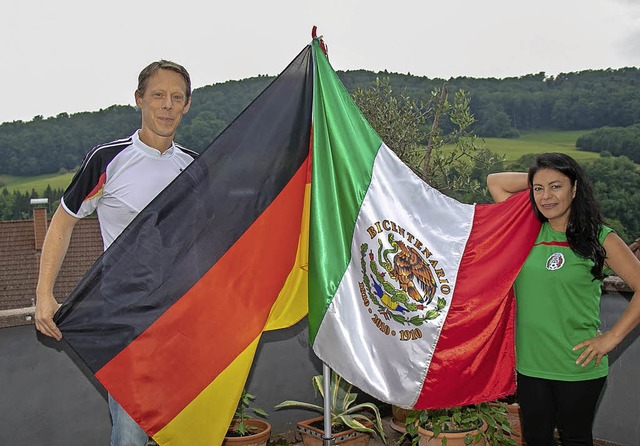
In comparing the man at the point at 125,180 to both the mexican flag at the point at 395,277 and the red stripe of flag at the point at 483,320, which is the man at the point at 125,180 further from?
the red stripe of flag at the point at 483,320

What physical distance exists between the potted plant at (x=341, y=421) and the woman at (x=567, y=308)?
159 cm

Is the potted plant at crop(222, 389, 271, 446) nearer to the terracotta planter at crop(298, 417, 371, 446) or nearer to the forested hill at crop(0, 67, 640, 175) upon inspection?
the terracotta planter at crop(298, 417, 371, 446)

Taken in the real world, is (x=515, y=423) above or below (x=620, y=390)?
below

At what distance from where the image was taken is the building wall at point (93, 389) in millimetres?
3768

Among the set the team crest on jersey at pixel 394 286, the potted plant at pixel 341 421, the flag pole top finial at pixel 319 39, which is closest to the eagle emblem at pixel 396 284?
the team crest on jersey at pixel 394 286

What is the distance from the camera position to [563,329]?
2.96 metres

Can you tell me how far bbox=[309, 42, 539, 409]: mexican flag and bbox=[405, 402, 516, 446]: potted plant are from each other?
88 cm

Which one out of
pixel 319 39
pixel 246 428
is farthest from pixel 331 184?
pixel 246 428

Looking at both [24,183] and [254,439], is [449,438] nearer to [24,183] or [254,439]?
[254,439]

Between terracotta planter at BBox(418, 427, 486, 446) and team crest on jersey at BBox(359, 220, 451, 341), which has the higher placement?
team crest on jersey at BBox(359, 220, 451, 341)

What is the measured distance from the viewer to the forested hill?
52.8ft

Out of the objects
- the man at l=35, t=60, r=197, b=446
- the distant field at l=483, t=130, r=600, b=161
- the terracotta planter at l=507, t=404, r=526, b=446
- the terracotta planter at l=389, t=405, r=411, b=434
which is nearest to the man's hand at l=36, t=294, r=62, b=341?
the man at l=35, t=60, r=197, b=446

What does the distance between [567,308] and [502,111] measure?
1478 cm

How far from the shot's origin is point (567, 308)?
2953mm
